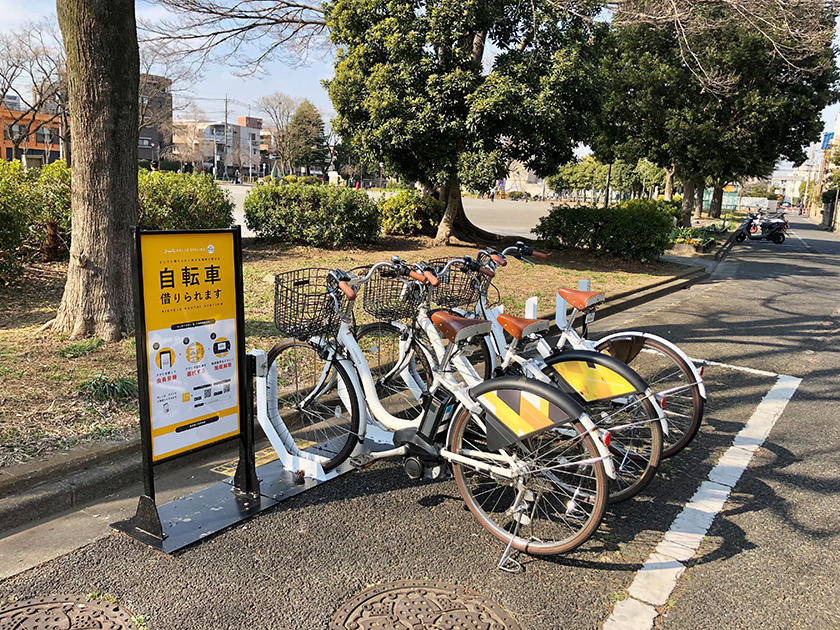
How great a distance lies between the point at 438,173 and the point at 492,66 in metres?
2.36

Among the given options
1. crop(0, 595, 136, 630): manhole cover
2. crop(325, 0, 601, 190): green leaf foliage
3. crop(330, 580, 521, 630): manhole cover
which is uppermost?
crop(325, 0, 601, 190): green leaf foliage

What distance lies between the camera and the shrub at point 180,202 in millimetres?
9500

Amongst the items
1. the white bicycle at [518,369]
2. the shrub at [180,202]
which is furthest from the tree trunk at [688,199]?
the white bicycle at [518,369]

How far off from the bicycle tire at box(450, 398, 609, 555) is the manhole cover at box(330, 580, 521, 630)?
452mm

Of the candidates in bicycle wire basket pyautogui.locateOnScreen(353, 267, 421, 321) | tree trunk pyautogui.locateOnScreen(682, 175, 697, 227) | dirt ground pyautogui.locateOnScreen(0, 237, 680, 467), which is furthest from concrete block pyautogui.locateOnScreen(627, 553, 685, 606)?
tree trunk pyautogui.locateOnScreen(682, 175, 697, 227)

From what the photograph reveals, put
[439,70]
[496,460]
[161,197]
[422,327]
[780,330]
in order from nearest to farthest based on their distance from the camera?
[496,460]
[422,327]
[780,330]
[161,197]
[439,70]

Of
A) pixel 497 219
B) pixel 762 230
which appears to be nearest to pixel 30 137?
pixel 497 219

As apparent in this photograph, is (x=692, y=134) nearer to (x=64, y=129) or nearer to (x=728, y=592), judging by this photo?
(x=728, y=592)

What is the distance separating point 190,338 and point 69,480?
114 cm

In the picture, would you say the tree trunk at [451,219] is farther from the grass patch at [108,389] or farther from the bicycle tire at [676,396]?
the grass patch at [108,389]

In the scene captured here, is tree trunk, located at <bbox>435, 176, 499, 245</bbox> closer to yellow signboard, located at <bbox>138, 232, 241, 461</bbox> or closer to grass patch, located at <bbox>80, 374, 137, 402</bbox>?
grass patch, located at <bbox>80, 374, 137, 402</bbox>

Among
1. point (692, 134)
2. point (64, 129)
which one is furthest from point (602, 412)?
point (64, 129)

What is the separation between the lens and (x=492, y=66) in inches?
476

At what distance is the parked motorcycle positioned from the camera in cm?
2708
